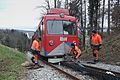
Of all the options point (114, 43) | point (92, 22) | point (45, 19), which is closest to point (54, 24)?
point (45, 19)

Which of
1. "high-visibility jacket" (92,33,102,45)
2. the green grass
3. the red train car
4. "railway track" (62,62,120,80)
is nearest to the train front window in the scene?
the red train car

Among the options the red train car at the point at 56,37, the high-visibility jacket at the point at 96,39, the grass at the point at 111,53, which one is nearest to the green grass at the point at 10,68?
the red train car at the point at 56,37

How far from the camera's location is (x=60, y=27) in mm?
16734

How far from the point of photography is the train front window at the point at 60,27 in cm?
1659

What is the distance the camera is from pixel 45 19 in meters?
16.6

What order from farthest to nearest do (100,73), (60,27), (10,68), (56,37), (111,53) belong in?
(111,53), (60,27), (56,37), (10,68), (100,73)

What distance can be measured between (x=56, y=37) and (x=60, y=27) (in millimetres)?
724

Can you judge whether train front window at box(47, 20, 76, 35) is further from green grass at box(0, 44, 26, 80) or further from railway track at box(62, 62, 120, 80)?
railway track at box(62, 62, 120, 80)

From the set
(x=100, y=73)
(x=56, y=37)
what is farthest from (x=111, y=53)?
(x=100, y=73)

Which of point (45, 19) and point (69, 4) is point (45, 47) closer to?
point (45, 19)

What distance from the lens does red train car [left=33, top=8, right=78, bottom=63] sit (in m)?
16.5

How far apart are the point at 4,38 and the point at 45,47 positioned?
67.6 metres

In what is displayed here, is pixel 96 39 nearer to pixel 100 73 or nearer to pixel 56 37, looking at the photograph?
pixel 56 37

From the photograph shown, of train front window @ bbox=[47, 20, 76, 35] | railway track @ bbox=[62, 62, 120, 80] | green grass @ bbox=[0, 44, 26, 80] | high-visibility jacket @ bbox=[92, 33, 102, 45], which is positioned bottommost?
green grass @ bbox=[0, 44, 26, 80]
